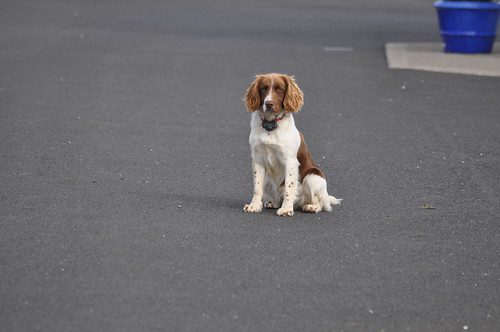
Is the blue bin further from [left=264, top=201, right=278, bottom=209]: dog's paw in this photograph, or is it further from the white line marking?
[left=264, top=201, right=278, bottom=209]: dog's paw

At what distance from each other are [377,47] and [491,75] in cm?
450

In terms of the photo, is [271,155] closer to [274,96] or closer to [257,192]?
[257,192]

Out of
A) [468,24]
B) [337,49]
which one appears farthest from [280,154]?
[337,49]

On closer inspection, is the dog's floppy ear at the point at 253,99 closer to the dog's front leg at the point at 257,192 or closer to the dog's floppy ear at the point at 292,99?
the dog's floppy ear at the point at 292,99

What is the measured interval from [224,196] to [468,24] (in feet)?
39.2

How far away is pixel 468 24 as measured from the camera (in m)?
21.6

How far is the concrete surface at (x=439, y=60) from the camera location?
19859mm

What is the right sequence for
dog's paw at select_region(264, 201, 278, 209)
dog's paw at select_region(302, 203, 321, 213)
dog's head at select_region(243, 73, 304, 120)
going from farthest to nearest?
dog's paw at select_region(264, 201, 278, 209), dog's paw at select_region(302, 203, 321, 213), dog's head at select_region(243, 73, 304, 120)

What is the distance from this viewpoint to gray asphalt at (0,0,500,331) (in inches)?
287

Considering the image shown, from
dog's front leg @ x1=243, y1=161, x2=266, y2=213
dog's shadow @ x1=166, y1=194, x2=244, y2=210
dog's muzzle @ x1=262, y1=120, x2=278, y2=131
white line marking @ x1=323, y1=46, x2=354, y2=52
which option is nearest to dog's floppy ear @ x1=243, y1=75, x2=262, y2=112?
dog's muzzle @ x1=262, y1=120, x2=278, y2=131

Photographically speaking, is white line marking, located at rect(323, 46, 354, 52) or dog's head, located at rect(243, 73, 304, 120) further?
white line marking, located at rect(323, 46, 354, 52)

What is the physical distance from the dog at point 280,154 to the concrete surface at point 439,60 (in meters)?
9.89

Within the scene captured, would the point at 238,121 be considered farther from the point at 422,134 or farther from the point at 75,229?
the point at 75,229

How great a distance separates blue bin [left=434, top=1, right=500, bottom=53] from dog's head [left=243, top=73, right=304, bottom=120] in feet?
39.2
